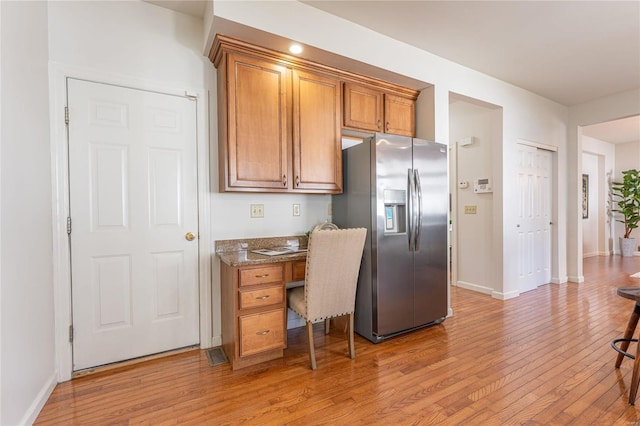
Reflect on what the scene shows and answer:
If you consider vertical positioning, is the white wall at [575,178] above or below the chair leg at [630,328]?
above

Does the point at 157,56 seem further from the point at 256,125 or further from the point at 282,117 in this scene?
the point at 282,117

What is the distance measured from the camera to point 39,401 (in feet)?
5.80

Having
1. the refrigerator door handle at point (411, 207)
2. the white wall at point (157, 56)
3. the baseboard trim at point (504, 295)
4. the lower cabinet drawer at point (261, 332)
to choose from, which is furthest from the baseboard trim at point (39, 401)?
the baseboard trim at point (504, 295)

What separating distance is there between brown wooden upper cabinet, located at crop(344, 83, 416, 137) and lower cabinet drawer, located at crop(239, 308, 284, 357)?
6.20 ft

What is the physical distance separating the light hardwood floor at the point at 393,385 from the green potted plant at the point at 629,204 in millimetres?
5692

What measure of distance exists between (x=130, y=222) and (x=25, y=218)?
0.66 meters

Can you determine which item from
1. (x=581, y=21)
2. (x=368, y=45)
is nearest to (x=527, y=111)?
(x=581, y=21)

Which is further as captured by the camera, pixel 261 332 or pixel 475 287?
pixel 475 287

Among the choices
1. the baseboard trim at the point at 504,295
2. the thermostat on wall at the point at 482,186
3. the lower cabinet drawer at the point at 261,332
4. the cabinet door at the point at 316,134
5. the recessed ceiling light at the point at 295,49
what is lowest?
the baseboard trim at the point at 504,295

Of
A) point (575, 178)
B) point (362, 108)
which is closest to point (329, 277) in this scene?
point (362, 108)

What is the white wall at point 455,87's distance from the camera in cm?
233

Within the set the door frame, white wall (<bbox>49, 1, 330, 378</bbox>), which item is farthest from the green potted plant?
the door frame

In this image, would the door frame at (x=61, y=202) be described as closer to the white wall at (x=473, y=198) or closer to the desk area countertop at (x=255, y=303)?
the desk area countertop at (x=255, y=303)

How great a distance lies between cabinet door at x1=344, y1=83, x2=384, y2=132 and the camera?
9.66ft
